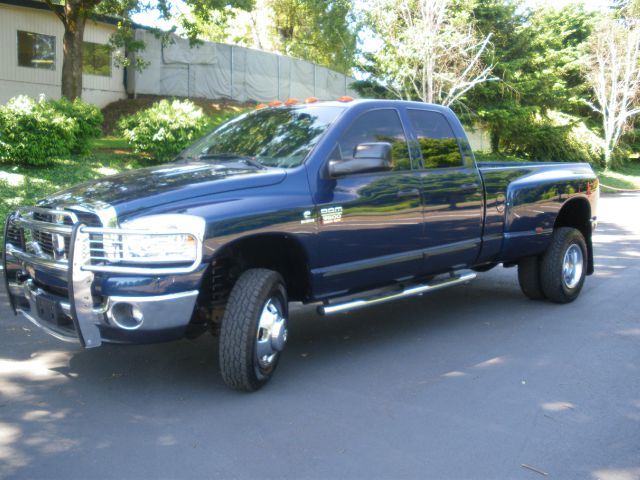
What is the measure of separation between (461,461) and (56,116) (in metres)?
13.0

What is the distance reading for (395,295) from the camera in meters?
5.66

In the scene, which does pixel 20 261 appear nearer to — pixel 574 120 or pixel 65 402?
pixel 65 402

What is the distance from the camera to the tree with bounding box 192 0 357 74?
114ft

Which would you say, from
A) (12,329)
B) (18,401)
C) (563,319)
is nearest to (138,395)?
(18,401)

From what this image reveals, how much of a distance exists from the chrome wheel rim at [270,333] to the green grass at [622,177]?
25.2 metres

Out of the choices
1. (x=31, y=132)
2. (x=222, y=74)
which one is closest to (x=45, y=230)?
(x=31, y=132)

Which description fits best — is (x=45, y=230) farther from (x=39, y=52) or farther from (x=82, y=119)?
(x=39, y=52)

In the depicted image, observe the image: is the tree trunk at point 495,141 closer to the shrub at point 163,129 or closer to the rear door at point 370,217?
the shrub at point 163,129

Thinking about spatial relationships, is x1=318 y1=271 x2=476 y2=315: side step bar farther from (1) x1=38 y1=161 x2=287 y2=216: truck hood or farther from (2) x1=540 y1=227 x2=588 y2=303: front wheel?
(2) x1=540 y1=227 x2=588 y2=303: front wheel

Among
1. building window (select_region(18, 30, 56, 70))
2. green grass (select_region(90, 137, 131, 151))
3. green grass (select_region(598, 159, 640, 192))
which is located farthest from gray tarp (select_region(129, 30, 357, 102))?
green grass (select_region(598, 159, 640, 192))

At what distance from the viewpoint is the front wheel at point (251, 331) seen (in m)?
4.44

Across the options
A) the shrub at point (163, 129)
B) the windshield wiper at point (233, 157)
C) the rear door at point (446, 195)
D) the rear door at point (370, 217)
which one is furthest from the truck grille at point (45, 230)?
the shrub at point (163, 129)

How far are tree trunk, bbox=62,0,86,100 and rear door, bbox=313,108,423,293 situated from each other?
15.7m

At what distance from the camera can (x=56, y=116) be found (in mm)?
14484
